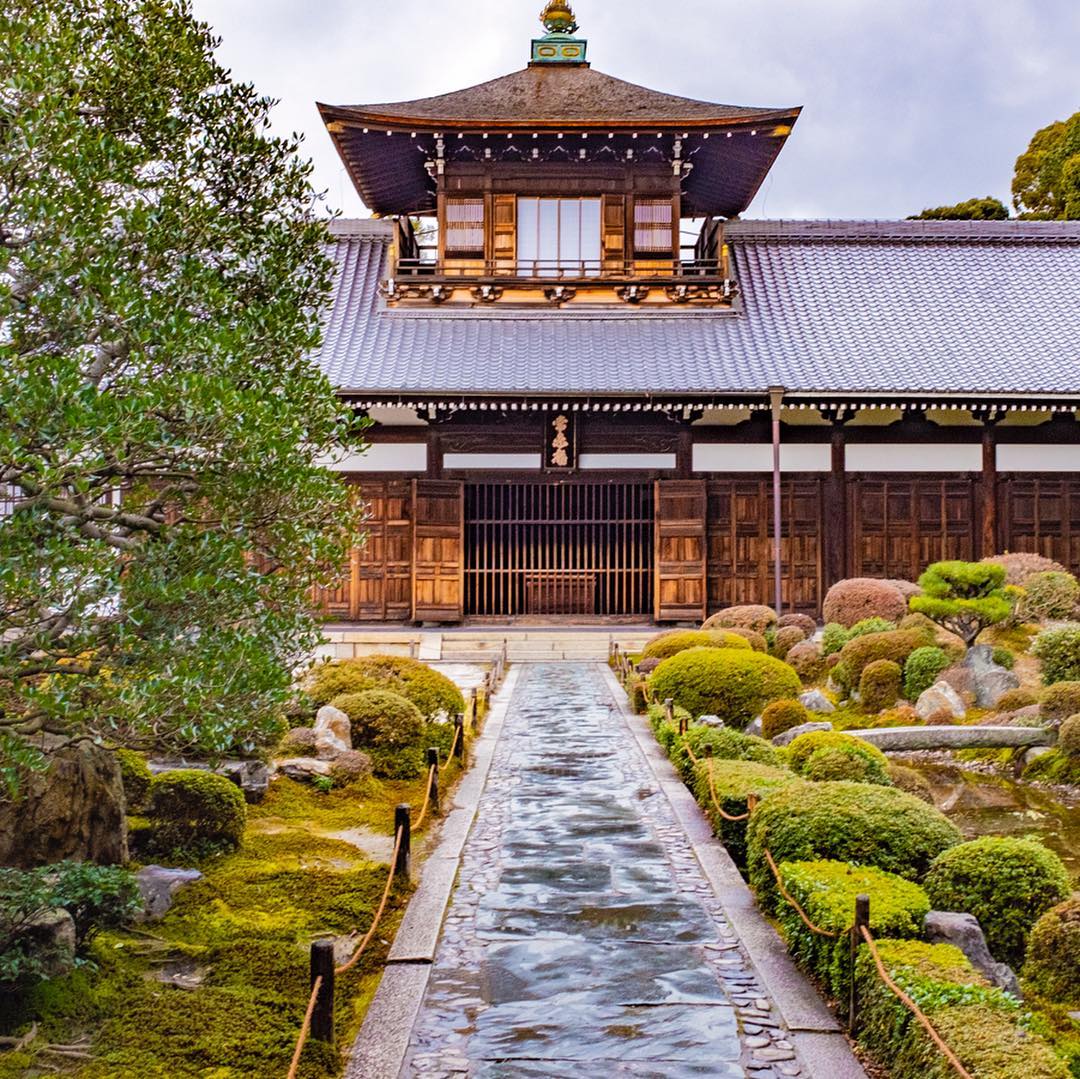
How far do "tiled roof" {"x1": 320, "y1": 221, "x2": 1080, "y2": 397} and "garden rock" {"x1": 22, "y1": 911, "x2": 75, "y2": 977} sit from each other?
14.3m

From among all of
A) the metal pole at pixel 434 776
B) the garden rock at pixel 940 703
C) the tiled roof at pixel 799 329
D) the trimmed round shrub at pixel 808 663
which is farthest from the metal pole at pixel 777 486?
the metal pole at pixel 434 776

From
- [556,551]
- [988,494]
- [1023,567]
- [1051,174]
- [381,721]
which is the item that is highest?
[1051,174]

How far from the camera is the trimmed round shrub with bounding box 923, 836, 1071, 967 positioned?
6031mm

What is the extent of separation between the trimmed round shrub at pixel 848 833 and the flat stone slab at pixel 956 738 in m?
5.58

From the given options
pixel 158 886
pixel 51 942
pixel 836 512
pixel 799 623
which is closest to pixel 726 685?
pixel 799 623

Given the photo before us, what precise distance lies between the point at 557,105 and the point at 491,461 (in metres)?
8.50

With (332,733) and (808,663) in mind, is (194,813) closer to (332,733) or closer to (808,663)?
(332,733)

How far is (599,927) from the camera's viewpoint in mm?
6180

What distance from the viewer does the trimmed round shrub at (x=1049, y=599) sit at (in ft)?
52.2

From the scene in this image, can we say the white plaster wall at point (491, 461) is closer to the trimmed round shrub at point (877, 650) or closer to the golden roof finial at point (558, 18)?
the trimmed round shrub at point (877, 650)

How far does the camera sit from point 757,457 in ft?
67.9

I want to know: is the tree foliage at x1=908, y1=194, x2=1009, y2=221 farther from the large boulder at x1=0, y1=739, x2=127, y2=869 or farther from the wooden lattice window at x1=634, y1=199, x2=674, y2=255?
the large boulder at x1=0, y1=739, x2=127, y2=869

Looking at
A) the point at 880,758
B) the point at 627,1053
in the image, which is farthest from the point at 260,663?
the point at 880,758

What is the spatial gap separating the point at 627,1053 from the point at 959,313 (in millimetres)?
21568
